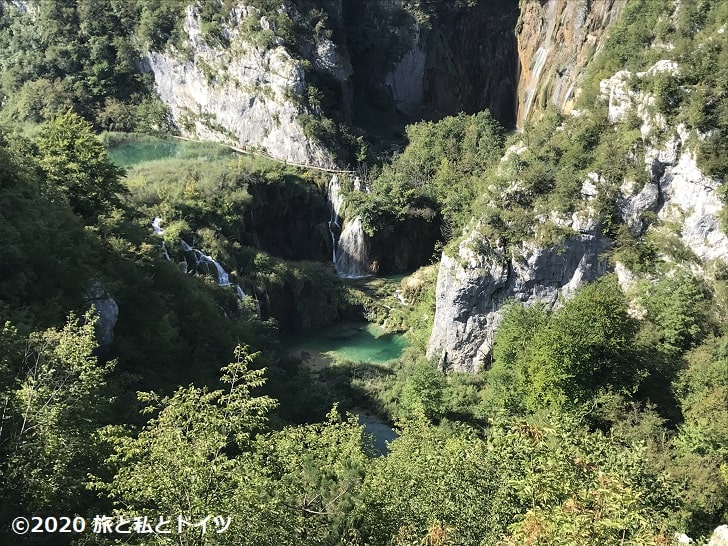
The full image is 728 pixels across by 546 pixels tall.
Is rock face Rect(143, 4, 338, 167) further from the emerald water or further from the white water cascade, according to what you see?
the white water cascade

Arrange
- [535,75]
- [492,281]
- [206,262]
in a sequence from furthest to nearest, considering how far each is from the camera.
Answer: [535,75]
[206,262]
[492,281]

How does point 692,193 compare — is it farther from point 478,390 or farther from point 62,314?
point 62,314

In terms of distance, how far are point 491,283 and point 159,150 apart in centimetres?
3948

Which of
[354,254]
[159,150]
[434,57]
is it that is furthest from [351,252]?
[434,57]

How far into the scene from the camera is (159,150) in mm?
53500

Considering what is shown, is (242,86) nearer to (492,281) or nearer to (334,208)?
(334,208)

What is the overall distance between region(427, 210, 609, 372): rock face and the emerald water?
30.1 m

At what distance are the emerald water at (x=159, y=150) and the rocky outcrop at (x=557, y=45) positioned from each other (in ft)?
102

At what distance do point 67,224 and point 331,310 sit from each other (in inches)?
839

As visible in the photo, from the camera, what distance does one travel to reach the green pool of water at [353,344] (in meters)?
34.2

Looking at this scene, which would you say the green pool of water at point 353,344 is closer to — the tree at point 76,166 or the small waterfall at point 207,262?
the small waterfall at point 207,262

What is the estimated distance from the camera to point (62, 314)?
16.3 meters

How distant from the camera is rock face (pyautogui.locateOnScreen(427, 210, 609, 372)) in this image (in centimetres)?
2652

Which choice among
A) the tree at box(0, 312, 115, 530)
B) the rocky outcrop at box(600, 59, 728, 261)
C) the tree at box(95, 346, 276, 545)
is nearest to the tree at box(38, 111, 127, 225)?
the tree at box(0, 312, 115, 530)
